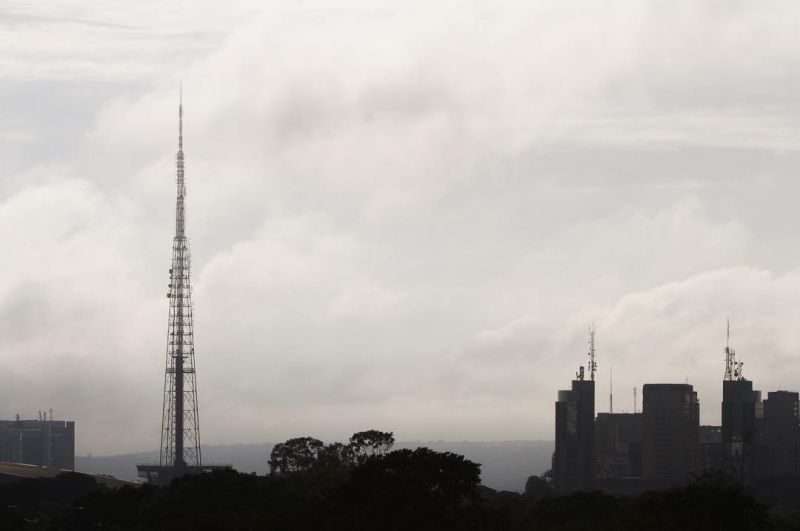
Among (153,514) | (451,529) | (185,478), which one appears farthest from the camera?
(185,478)

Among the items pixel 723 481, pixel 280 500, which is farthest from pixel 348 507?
pixel 280 500

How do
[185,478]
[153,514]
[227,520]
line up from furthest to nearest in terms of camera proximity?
[185,478] < [153,514] < [227,520]

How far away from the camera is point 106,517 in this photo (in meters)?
193

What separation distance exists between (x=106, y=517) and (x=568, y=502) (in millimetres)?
60569

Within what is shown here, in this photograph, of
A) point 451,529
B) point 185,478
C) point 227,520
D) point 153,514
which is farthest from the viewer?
point 185,478

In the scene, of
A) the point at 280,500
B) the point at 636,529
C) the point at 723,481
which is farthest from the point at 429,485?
the point at 280,500

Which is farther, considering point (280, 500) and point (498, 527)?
point (280, 500)

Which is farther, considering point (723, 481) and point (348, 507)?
point (723, 481)

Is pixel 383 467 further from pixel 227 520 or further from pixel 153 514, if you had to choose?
pixel 153 514

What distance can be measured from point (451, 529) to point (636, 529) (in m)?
16.4

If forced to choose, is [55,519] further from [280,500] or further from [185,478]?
[280,500]

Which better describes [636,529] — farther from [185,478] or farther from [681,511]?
[185,478]

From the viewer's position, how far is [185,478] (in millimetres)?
195125

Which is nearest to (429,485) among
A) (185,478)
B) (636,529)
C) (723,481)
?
(636,529)
